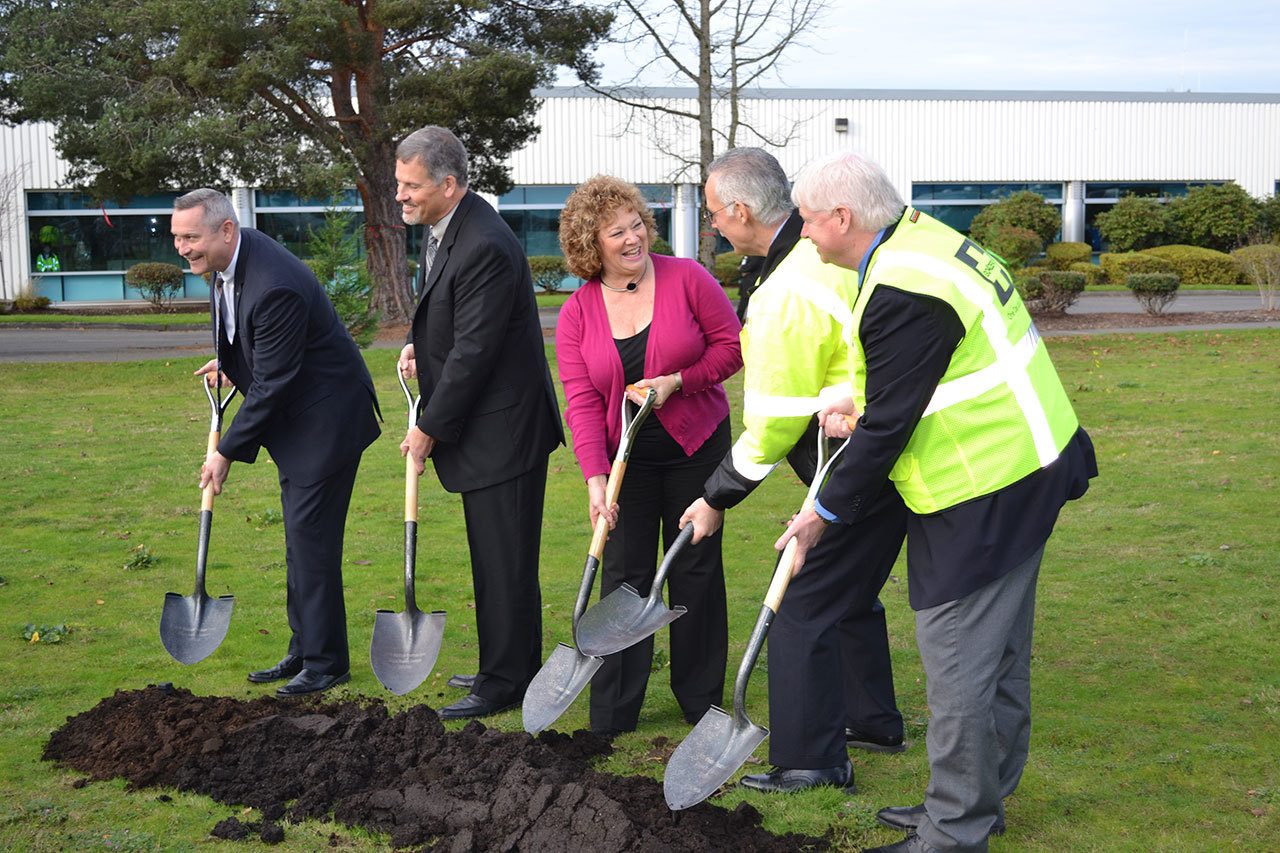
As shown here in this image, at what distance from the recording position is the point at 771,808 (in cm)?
396

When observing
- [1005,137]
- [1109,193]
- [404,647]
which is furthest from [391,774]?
[1109,193]

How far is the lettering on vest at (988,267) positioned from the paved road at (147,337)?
18.1m

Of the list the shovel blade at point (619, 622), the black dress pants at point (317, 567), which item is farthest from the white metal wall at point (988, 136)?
the shovel blade at point (619, 622)

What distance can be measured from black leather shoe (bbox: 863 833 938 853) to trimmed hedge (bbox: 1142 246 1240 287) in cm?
3305

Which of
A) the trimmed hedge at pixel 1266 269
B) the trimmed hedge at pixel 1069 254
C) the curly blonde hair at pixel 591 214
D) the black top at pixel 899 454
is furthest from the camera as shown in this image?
the trimmed hedge at pixel 1069 254

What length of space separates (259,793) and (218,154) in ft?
57.1

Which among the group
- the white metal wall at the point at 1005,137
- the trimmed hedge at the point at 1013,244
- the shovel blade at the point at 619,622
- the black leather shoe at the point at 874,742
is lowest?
the black leather shoe at the point at 874,742

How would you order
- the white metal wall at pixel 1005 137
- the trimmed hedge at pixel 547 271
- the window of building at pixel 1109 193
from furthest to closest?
the window of building at pixel 1109 193 < the white metal wall at pixel 1005 137 < the trimmed hedge at pixel 547 271

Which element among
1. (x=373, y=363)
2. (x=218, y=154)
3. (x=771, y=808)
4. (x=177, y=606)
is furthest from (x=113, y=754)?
(x=218, y=154)

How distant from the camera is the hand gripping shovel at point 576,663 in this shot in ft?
14.3

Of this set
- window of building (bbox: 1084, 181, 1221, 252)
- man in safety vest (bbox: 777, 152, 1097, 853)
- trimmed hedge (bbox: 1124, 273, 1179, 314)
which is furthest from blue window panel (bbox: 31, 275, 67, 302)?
man in safety vest (bbox: 777, 152, 1097, 853)

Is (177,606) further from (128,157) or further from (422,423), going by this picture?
(128,157)

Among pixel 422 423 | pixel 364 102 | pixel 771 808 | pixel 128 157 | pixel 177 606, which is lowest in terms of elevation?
pixel 771 808

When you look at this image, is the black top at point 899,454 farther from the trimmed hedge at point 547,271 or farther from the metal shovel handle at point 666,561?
the trimmed hedge at point 547,271
